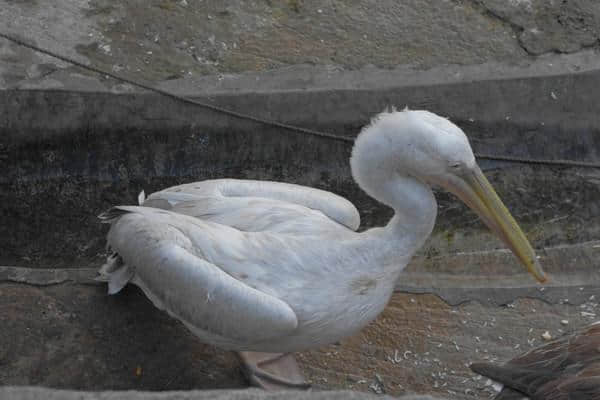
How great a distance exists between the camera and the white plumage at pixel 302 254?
7.69ft

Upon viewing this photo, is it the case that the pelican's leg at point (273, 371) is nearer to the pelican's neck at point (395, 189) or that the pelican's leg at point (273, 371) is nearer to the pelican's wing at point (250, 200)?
the pelican's wing at point (250, 200)

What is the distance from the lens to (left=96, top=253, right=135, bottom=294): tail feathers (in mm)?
2740

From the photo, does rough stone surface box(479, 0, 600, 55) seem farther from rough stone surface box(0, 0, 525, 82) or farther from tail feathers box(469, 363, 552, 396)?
tail feathers box(469, 363, 552, 396)

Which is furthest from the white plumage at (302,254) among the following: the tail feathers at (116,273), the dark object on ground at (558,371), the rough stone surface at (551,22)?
the rough stone surface at (551,22)

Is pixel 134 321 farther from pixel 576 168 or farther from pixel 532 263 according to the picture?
pixel 576 168

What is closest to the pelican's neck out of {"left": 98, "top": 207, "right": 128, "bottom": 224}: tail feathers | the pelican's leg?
the pelican's leg

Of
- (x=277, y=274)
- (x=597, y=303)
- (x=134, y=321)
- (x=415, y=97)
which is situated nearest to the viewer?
(x=277, y=274)

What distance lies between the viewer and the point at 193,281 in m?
2.37

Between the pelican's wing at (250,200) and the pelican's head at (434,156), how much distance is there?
1.15 ft

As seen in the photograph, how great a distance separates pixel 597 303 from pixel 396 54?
1.30 metres

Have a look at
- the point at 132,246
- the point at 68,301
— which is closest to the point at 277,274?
the point at 132,246

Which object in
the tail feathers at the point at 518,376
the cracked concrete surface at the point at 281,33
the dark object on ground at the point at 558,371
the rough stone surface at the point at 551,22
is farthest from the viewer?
the rough stone surface at the point at 551,22

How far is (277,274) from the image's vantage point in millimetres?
2424

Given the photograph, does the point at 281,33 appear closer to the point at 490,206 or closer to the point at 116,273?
the point at 116,273
